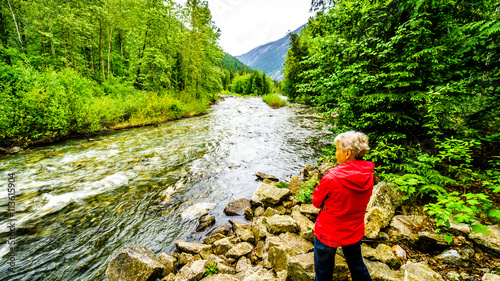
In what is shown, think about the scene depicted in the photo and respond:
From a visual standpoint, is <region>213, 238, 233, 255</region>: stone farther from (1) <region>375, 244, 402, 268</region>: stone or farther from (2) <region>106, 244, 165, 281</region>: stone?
(1) <region>375, 244, 402, 268</region>: stone

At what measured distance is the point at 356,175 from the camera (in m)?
1.97

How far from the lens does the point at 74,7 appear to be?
17312mm

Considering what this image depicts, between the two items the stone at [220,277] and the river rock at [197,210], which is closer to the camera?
the stone at [220,277]

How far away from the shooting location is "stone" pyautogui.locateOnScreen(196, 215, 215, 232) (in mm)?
4804

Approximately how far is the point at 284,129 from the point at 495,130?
12.3 metres

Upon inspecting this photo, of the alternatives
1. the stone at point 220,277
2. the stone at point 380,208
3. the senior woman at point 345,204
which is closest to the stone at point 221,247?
the stone at point 220,277

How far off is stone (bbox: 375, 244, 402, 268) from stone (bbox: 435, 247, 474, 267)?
22.3 inches

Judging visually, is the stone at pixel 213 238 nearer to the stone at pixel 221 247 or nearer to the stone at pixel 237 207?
the stone at pixel 221 247

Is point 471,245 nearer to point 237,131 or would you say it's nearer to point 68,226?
point 68,226

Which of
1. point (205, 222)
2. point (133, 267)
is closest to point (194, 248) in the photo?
point (205, 222)

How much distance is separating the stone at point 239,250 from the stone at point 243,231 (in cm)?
23

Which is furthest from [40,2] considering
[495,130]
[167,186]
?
[495,130]

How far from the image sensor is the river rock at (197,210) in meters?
5.27

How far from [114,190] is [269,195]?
18.4 ft
